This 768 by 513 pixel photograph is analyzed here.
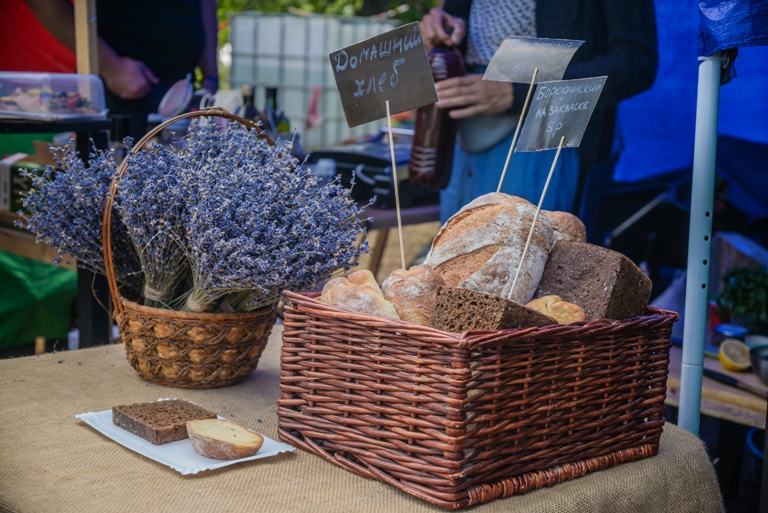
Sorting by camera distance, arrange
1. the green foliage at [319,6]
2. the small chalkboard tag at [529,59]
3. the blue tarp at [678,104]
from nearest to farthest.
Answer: the small chalkboard tag at [529,59], the blue tarp at [678,104], the green foliage at [319,6]

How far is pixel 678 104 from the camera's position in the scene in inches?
122

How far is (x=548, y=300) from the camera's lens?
4.00 feet

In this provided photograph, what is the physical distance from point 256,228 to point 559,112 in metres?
0.61

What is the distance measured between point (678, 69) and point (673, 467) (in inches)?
90.1

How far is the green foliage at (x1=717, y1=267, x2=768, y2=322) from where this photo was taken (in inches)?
112

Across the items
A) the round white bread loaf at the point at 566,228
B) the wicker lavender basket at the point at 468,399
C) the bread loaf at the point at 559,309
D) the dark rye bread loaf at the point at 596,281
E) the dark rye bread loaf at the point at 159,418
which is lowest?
the dark rye bread loaf at the point at 159,418

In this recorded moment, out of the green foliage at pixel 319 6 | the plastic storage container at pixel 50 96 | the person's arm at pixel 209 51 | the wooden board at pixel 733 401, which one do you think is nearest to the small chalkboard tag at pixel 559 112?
the wooden board at pixel 733 401

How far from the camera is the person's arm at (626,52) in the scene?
3.02 meters

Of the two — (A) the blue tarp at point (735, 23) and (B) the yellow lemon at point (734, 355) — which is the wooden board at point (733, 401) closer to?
(B) the yellow lemon at point (734, 355)

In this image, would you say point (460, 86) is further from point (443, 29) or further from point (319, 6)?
point (319, 6)

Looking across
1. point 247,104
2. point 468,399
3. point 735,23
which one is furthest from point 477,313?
point 247,104

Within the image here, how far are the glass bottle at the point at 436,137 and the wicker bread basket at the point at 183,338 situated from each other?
6.22ft

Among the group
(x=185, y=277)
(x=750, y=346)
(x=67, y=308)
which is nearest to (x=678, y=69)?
(x=750, y=346)

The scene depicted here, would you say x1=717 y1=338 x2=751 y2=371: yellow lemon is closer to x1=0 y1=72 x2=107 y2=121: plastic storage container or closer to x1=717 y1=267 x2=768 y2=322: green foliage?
x1=717 y1=267 x2=768 y2=322: green foliage
